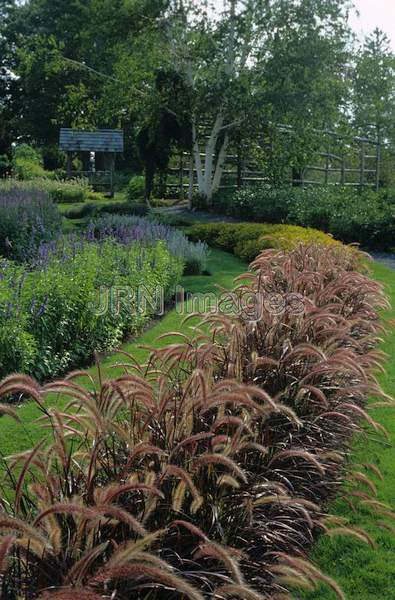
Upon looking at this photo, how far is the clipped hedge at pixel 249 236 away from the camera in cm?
1211

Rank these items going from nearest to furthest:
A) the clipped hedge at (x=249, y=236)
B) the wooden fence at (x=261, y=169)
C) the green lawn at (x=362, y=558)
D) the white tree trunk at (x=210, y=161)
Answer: the green lawn at (x=362, y=558), the clipped hedge at (x=249, y=236), the wooden fence at (x=261, y=169), the white tree trunk at (x=210, y=161)

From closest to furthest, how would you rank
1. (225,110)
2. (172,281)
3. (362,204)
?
(172,281), (362,204), (225,110)

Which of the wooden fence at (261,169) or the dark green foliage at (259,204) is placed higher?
the wooden fence at (261,169)

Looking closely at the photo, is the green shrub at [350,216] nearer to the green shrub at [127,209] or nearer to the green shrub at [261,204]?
the green shrub at [261,204]

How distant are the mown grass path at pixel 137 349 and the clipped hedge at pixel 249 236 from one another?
0.26 m

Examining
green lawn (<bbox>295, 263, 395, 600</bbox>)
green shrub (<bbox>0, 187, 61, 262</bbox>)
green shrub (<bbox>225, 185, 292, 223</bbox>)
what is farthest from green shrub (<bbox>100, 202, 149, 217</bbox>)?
green lawn (<bbox>295, 263, 395, 600</bbox>)

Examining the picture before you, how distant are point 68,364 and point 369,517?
126 inches

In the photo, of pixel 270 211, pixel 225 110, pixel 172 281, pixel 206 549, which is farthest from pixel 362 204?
pixel 206 549

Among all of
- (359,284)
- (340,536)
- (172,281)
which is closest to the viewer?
(340,536)

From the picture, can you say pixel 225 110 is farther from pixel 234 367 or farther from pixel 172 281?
pixel 234 367

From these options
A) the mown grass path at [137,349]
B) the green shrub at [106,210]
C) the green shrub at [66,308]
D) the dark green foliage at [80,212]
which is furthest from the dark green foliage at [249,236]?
the dark green foliage at [80,212]

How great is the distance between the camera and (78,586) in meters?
1.94

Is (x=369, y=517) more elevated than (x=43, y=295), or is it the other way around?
(x=43, y=295)

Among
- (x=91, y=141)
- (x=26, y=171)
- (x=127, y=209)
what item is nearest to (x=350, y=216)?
(x=127, y=209)
